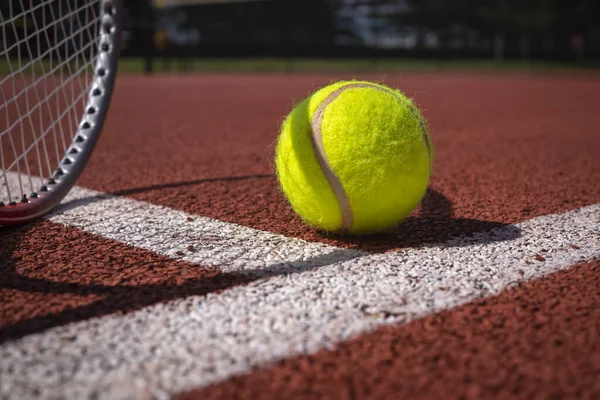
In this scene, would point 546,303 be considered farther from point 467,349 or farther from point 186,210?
point 186,210

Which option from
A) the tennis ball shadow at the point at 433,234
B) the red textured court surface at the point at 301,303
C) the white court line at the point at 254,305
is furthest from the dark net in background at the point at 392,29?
the white court line at the point at 254,305

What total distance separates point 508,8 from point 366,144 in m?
42.2

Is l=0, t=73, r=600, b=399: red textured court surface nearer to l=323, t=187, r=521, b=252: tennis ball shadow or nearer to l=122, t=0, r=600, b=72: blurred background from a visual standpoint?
l=323, t=187, r=521, b=252: tennis ball shadow

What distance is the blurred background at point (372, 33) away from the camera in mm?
29766

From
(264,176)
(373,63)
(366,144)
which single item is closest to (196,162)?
(264,176)

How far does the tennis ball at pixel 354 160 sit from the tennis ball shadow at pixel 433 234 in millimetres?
56

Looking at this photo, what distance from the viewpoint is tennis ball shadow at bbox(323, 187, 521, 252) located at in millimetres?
2365

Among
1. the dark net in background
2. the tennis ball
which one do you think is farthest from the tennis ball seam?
the dark net in background

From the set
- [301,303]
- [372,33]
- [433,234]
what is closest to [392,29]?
[372,33]

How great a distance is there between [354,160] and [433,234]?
474mm

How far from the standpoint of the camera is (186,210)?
2.90 m

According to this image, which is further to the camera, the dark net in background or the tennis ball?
the dark net in background

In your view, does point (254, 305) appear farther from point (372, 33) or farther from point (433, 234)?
point (372, 33)

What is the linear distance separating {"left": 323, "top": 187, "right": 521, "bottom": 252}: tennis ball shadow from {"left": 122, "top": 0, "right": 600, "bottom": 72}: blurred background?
21.4 m
